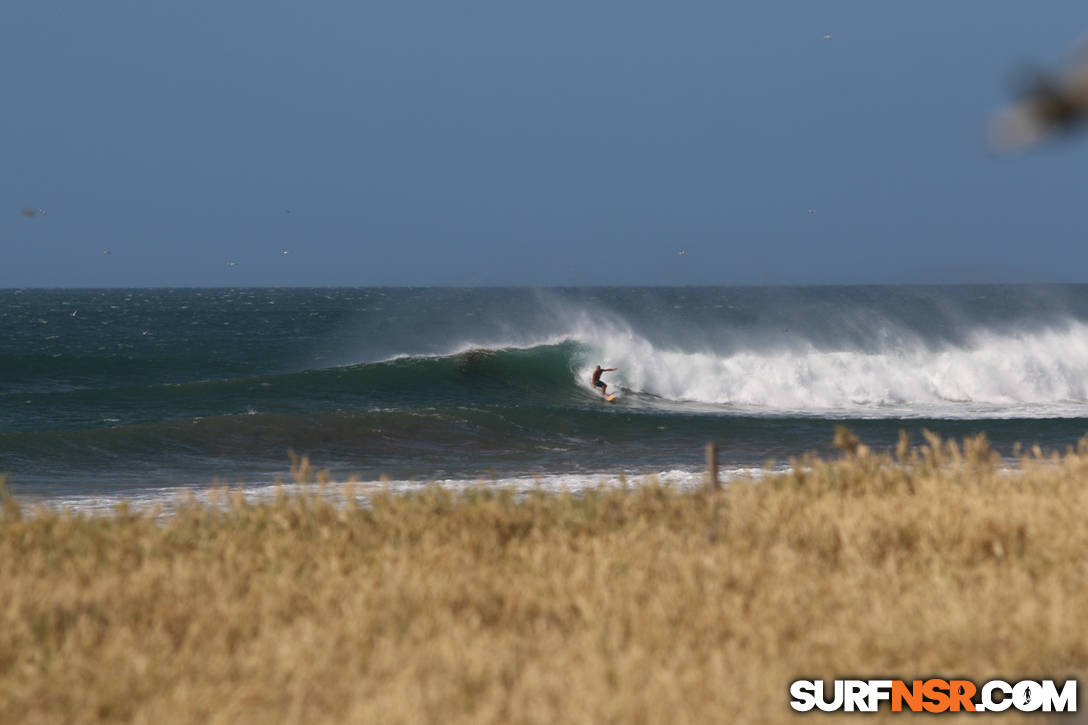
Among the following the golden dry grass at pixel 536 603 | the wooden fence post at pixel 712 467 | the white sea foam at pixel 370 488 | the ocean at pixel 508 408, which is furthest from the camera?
the ocean at pixel 508 408

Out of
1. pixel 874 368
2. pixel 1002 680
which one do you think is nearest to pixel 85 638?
pixel 1002 680

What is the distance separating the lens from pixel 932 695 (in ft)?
15.5

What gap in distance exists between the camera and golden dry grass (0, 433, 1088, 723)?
15.4 ft

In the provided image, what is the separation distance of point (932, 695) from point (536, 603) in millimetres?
2088

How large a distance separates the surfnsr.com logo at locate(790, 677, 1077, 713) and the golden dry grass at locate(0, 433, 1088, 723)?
0.11 meters

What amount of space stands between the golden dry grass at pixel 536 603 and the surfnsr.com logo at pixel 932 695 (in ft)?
0.35

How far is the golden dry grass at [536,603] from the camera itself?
185 inches

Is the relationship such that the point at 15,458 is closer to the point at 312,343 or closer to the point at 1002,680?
the point at 1002,680

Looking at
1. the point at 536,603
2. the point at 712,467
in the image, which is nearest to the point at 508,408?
the point at 712,467

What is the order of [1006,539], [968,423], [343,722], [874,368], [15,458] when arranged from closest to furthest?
1. [343,722]
2. [1006,539]
3. [15,458]
4. [968,423]
5. [874,368]

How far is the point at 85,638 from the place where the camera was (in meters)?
5.49

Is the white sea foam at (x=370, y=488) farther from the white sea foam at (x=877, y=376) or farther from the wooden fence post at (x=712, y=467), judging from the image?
the white sea foam at (x=877, y=376)

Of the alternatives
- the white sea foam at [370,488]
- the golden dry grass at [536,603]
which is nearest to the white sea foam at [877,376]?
the white sea foam at [370,488]

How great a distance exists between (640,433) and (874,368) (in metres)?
13.1
